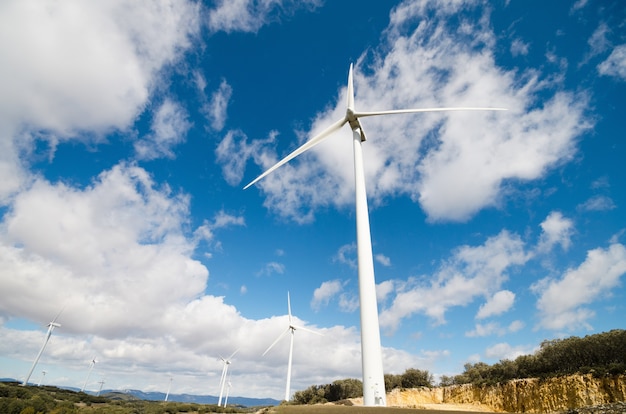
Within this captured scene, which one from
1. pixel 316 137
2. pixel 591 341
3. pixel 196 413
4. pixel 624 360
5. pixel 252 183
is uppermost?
pixel 316 137

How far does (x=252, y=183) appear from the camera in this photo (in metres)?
32.9

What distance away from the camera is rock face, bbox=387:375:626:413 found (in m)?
36.4

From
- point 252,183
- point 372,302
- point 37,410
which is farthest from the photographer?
point 252,183

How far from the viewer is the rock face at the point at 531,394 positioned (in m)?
36.4

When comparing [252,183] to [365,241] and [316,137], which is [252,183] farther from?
[365,241]

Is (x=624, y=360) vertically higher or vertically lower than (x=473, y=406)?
higher

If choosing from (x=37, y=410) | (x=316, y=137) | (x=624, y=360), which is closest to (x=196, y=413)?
(x=37, y=410)

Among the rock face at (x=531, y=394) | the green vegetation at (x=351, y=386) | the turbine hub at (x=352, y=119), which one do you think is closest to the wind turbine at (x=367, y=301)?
the turbine hub at (x=352, y=119)

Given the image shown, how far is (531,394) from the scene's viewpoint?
4406 cm

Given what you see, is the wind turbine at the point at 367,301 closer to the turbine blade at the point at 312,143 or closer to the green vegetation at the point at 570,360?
the turbine blade at the point at 312,143

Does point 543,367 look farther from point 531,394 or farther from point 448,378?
point 448,378

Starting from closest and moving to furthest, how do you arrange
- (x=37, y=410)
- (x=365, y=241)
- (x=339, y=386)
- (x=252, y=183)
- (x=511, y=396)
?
(x=365, y=241)
(x=37, y=410)
(x=252, y=183)
(x=511, y=396)
(x=339, y=386)

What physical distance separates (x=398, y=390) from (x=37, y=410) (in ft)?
175

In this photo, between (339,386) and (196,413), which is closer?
(196,413)
